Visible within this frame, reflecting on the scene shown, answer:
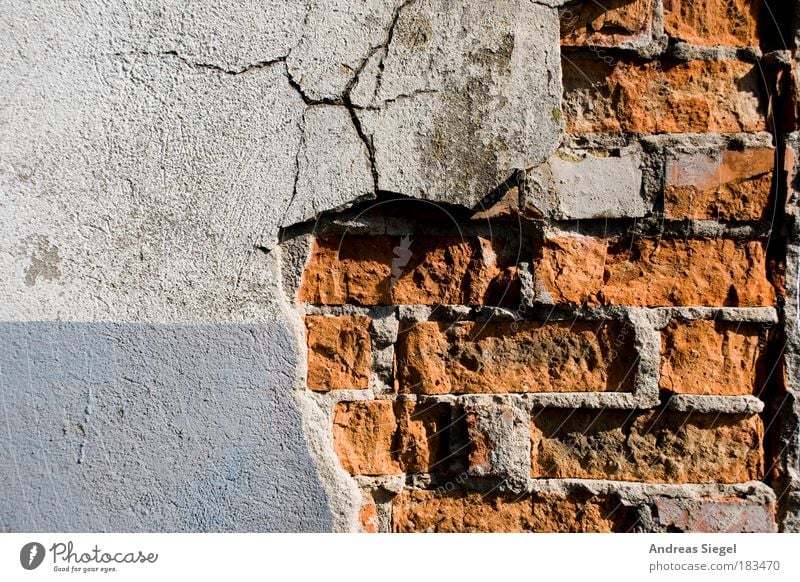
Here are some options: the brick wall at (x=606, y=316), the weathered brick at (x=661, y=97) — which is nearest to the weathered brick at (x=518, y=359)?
the brick wall at (x=606, y=316)

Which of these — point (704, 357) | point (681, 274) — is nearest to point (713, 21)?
point (681, 274)

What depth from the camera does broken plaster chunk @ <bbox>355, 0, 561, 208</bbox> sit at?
929 millimetres

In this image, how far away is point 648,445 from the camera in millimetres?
987

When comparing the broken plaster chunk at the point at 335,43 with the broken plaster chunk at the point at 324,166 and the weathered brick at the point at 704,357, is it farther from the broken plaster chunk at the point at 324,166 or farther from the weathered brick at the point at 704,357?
the weathered brick at the point at 704,357

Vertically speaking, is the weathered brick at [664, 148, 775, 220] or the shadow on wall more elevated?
the weathered brick at [664, 148, 775, 220]

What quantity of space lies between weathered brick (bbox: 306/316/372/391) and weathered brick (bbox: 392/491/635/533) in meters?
0.20

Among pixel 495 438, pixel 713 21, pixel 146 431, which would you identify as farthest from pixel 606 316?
pixel 146 431

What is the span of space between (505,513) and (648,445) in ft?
0.80

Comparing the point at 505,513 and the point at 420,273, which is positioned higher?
the point at 420,273

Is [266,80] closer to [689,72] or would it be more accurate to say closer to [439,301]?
[439,301]

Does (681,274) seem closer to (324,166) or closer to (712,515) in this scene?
(712,515)

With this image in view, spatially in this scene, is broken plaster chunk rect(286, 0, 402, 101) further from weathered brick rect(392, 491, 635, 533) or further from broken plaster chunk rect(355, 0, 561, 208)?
weathered brick rect(392, 491, 635, 533)

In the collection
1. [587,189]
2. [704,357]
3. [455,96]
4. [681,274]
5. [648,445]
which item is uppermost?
[455,96]

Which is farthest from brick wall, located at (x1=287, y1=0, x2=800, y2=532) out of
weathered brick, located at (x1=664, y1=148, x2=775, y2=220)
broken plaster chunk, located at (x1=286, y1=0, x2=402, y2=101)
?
broken plaster chunk, located at (x1=286, y1=0, x2=402, y2=101)
